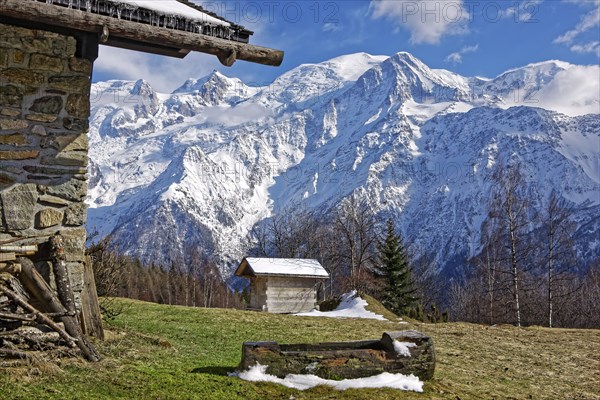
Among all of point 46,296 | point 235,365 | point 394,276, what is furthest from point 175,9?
point 394,276

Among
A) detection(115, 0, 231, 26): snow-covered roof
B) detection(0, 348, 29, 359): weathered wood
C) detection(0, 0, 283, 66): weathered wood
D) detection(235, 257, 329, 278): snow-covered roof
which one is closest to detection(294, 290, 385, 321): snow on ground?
detection(235, 257, 329, 278): snow-covered roof

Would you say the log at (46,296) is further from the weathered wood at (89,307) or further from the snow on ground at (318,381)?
the snow on ground at (318,381)

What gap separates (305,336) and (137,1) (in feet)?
28.7

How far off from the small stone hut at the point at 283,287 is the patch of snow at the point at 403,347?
26501mm

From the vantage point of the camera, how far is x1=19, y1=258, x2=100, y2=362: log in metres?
7.46

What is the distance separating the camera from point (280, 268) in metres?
35.7

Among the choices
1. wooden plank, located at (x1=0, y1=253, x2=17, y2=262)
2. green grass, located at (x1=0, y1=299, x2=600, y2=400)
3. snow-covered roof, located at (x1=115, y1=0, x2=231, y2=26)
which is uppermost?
snow-covered roof, located at (x1=115, y1=0, x2=231, y2=26)

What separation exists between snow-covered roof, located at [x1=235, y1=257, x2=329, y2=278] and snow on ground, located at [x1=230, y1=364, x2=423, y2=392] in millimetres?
26815

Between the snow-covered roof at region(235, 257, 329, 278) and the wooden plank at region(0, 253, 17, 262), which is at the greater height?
the wooden plank at region(0, 253, 17, 262)

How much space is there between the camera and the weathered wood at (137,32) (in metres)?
7.49

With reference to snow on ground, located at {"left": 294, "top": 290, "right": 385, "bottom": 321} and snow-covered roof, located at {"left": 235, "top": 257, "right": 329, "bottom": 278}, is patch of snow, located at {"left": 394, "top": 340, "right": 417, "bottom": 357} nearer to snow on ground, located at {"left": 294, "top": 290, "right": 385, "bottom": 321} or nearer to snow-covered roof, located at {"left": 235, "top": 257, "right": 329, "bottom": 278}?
snow on ground, located at {"left": 294, "top": 290, "right": 385, "bottom": 321}

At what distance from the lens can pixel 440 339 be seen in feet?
50.4

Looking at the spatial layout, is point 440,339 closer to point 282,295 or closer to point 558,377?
point 558,377

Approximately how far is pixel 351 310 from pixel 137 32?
22.4m
